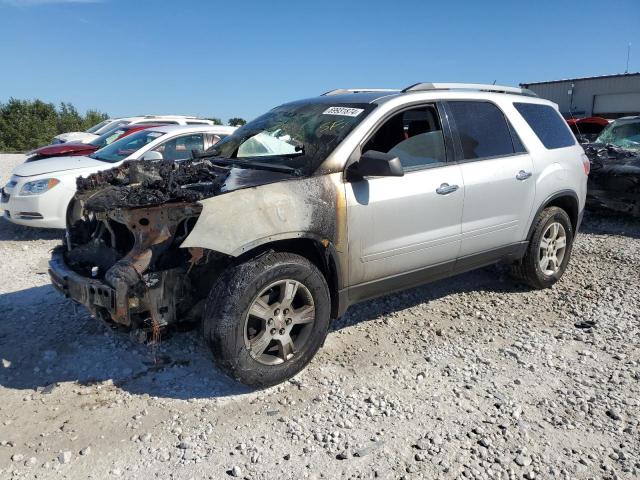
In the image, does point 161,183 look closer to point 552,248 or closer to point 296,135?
point 296,135

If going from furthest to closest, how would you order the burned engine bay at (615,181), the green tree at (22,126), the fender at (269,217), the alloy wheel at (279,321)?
the green tree at (22,126), the burned engine bay at (615,181), the alloy wheel at (279,321), the fender at (269,217)

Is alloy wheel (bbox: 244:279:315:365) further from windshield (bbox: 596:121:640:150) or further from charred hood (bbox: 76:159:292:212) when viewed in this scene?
windshield (bbox: 596:121:640:150)

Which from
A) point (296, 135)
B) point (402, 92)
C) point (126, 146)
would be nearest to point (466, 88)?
point (402, 92)

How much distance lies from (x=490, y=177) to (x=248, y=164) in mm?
1946

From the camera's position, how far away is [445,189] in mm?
3951

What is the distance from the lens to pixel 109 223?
138 inches

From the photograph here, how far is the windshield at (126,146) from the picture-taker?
7.49 metres

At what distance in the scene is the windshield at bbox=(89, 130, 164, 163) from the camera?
749 cm

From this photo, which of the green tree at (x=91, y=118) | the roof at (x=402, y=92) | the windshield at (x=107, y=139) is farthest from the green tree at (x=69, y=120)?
the roof at (x=402, y=92)

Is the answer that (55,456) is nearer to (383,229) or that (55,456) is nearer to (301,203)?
(301,203)

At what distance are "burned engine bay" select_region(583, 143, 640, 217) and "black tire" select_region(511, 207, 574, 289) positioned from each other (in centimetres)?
309

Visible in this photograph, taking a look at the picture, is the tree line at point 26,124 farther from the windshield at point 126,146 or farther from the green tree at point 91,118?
the windshield at point 126,146

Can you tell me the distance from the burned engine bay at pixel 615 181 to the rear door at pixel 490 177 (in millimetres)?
3900

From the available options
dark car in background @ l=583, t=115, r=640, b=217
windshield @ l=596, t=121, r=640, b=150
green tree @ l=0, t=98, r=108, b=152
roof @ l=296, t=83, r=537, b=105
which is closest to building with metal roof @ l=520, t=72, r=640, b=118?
windshield @ l=596, t=121, r=640, b=150
